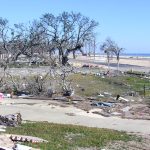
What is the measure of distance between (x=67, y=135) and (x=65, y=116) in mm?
6178

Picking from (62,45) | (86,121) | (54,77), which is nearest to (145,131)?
(86,121)

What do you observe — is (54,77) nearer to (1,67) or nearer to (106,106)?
(1,67)

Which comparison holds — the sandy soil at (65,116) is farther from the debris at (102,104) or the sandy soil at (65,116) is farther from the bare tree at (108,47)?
the bare tree at (108,47)

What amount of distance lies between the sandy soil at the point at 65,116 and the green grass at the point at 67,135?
2.44 meters

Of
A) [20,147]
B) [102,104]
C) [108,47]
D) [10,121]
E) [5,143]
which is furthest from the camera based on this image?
[108,47]

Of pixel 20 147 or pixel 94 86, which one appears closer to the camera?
pixel 20 147

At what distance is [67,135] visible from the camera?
1836 cm

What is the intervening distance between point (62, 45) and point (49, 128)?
156 feet

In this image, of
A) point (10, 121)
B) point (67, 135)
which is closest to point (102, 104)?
point (10, 121)

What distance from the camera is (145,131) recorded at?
20906 mm

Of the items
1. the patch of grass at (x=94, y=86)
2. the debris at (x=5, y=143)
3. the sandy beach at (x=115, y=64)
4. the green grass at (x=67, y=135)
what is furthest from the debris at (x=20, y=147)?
the sandy beach at (x=115, y=64)

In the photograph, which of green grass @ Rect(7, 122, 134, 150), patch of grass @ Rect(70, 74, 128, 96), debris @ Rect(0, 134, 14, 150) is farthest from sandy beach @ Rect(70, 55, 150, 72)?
debris @ Rect(0, 134, 14, 150)

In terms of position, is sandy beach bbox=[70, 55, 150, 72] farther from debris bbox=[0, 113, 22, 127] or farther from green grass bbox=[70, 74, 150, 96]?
debris bbox=[0, 113, 22, 127]

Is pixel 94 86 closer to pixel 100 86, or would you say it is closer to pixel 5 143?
pixel 100 86
